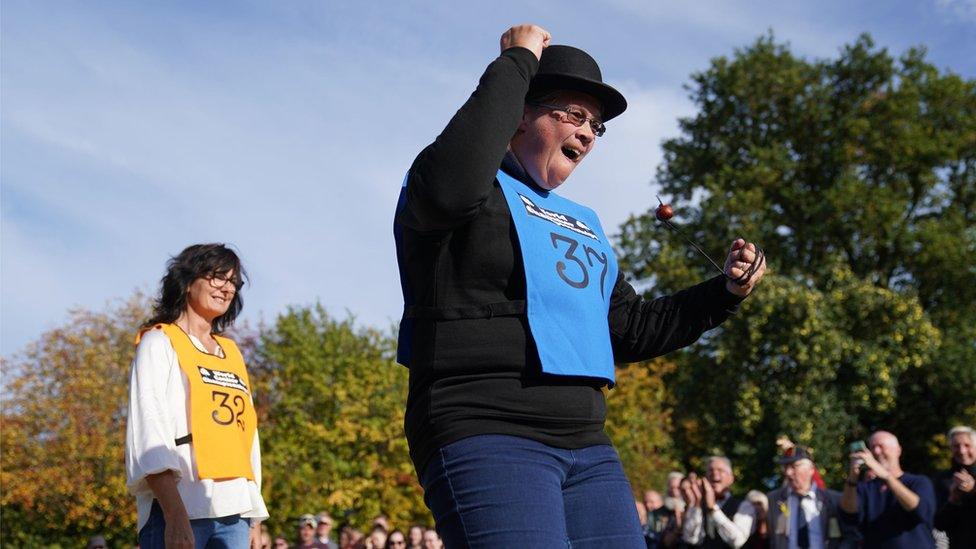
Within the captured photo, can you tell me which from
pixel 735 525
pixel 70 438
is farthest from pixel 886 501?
pixel 70 438

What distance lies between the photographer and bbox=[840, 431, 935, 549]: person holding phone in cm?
807

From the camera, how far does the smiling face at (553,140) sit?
2.89 m

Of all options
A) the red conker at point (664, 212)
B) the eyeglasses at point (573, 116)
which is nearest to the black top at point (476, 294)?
the eyeglasses at point (573, 116)

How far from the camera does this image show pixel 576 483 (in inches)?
104

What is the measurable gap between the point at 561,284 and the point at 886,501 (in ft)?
21.6

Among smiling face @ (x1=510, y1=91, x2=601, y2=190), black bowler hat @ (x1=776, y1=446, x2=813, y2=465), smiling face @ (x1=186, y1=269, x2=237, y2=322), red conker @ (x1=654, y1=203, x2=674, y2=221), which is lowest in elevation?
black bowler hat @ (x1=776, y1=446, x2=813, y2=465)

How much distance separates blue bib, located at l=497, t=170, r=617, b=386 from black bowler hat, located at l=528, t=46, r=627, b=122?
268mm

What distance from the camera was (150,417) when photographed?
392cm

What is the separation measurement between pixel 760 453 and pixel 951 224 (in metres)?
6.93

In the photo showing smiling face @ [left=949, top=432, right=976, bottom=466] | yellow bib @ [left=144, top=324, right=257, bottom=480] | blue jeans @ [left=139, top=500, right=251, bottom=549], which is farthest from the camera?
smiling face @ [left=949, top=432, right=976, bottom=466]

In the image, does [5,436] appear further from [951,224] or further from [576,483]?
[576,483]

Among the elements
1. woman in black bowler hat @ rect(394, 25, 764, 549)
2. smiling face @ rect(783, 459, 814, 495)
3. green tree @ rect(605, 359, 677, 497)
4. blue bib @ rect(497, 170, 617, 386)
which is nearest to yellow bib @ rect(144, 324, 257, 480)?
woman in black bowler hat @ rect(394, 25, 764, 549)

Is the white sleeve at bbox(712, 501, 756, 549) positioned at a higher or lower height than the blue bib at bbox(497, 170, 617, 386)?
lower

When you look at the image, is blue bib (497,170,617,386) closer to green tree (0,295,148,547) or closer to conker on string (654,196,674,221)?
conker on string (654,196,674,221)
